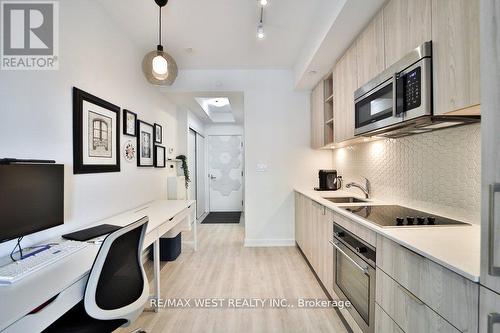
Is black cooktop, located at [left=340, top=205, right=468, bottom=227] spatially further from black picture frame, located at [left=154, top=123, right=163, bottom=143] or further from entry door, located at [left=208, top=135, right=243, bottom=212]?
entry door, located at [left=208, top=135, right=243, bottom=212]

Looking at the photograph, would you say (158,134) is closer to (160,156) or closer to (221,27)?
(160,156)

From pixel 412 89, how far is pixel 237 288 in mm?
2277

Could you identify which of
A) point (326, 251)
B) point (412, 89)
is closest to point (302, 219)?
point (326, 251)

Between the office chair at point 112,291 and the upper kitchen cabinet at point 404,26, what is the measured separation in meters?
1.94

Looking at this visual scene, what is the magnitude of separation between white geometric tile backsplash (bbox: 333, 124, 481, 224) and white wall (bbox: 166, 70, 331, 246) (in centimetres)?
128

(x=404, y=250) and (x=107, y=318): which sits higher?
(x=404, y=250)

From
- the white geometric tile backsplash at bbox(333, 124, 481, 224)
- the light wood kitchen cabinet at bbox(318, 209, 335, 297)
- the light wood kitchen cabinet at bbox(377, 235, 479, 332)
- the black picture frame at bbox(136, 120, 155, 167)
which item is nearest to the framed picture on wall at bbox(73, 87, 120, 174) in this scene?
the black picture frame at bbox(136, 120, 155, 167)

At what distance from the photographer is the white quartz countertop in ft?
2.71

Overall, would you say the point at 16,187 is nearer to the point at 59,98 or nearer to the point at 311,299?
the point at 59,98

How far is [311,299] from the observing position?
2.20 metres

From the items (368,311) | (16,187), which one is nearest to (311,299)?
(368,311)

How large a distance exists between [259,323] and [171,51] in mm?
3202

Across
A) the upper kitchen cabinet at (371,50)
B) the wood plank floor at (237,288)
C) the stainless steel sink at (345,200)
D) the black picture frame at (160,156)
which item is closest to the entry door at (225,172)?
the wood plank floor at (237,288)

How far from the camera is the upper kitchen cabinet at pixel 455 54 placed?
98cm
